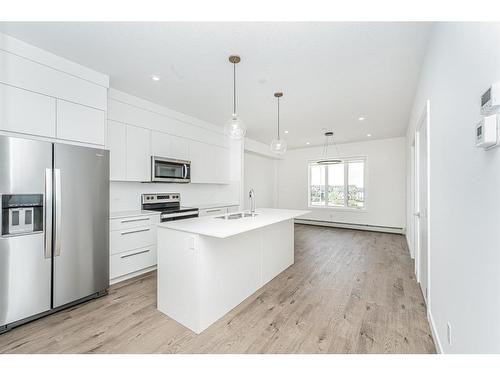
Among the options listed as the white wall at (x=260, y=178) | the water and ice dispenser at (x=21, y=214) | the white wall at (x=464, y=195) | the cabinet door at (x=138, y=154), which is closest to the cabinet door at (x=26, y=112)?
the water and ice dispenser at (x=21, y=214)

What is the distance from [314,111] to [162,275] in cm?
347

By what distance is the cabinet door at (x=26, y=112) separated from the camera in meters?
2.05

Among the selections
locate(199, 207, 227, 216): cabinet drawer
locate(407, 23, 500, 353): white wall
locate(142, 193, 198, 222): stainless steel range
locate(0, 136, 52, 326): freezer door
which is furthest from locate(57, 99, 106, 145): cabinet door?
locate(407, 23, 500, 353): white wall

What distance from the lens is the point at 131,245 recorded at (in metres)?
3.09

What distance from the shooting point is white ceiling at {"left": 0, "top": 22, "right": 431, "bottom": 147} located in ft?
6.38

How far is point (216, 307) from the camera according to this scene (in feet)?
6.98

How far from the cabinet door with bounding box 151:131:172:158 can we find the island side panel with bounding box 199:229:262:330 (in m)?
2.24

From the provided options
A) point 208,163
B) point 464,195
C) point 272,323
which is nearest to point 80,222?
point 272,323

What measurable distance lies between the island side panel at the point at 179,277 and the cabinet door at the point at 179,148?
6.91 feet

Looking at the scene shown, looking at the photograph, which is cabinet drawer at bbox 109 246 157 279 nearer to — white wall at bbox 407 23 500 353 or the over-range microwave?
the over-range microwave
